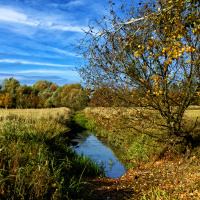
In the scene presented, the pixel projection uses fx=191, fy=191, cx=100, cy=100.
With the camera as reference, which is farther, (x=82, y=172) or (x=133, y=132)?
(x=133, y=132)

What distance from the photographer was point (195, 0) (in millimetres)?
3805

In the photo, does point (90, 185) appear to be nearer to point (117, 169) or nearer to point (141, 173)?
point (141, 173)

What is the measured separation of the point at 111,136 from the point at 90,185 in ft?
27.4

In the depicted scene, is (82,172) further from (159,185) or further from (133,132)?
(133,132)

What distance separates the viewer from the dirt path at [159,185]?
15.3ft

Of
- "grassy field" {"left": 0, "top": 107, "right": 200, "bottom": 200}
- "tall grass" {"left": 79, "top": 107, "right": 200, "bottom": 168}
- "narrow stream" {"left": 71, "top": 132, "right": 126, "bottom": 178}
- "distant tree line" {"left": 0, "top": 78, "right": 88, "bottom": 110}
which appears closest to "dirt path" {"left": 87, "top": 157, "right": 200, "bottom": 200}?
"grassy field" {"left": 0, "top": 107, "right": 200, "bottom": 200}

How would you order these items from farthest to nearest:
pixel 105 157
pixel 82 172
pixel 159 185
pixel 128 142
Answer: pixel 128 142 < pixel 105 157 < pixel 159 185 < pixel 82 172

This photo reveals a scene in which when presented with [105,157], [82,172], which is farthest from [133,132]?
[82,172]

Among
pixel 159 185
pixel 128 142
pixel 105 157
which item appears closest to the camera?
pixel 159 185

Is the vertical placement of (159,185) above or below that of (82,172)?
below

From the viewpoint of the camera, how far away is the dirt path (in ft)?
15.3

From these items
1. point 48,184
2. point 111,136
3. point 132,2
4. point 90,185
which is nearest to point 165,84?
point 132,2

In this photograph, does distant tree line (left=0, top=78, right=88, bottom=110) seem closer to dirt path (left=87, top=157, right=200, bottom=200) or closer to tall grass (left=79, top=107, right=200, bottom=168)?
tall grass (left=79, top=107, right=200, bottom=168)

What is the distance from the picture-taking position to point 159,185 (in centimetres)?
523
